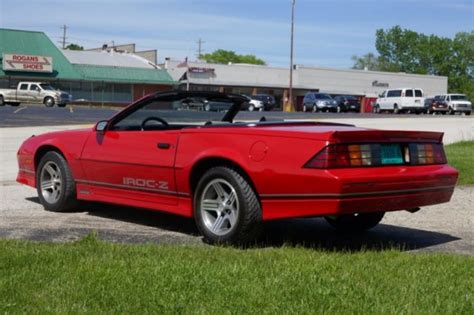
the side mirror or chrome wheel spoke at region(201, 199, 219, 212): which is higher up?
the side mirror

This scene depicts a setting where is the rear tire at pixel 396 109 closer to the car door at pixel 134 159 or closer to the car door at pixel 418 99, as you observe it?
the car door at pixel 418 99

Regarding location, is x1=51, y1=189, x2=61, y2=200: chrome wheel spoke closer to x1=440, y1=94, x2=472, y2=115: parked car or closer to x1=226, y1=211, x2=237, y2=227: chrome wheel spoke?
x1=226, y1=211, x2=237, y2=227: chrome wheel spoke

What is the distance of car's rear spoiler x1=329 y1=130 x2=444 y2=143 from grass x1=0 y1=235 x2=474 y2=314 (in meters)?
0.93

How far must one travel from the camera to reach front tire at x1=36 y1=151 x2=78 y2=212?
794cm

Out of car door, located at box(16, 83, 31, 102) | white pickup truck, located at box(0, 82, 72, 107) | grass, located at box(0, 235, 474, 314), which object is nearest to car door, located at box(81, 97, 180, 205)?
grass, located at box(0, 235, 474, 314)

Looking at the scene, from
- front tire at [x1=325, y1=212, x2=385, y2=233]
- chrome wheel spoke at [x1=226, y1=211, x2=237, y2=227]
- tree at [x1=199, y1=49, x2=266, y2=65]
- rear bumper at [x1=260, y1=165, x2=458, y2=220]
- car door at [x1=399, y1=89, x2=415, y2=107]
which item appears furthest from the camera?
tree at [x1=199, y1=49, x2=266, y2=65]

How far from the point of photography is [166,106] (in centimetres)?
763

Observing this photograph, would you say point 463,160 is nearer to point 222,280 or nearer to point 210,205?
point 210,205

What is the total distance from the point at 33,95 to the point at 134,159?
44989 mm

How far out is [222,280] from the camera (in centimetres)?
462

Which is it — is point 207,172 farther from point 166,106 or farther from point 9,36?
point 9,36

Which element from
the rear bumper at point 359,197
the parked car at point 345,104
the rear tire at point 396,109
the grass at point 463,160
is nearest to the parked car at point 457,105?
the rear tire at point 396,109

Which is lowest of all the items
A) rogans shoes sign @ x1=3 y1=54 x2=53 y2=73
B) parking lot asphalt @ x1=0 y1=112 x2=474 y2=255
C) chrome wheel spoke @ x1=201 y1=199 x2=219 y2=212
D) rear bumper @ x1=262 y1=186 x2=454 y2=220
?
parking lot asphalt @ x1=0 y1=112 x2=474 y2=255

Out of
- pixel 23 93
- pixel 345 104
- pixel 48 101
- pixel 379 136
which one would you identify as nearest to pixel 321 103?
pixel 345 104
